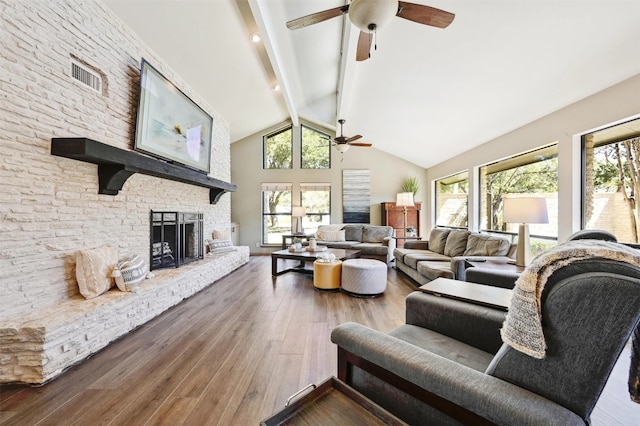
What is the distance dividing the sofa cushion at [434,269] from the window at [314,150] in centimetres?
456

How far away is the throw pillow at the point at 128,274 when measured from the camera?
2643 mm

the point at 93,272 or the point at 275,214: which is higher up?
the point at 275,214

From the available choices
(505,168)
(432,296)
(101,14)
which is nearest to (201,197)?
(101,14)

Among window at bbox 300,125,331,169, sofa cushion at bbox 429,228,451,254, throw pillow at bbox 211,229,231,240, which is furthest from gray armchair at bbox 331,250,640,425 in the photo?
window at bbox 300,125,331,169

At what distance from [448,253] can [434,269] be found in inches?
44.2

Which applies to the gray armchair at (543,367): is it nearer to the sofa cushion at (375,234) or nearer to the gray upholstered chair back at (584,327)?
the gray upholstered chair back at (584,327)

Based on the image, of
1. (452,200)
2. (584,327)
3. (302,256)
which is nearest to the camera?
(584,327)

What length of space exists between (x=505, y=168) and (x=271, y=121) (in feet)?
18.3

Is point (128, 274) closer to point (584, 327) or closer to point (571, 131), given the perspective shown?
point (584, 327)

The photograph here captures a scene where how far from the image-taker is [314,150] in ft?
25.5

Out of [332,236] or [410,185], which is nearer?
[332,236]

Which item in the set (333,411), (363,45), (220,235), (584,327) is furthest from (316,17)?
(220,235)

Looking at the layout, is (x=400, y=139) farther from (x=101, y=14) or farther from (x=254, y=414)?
(x=254, y=414)

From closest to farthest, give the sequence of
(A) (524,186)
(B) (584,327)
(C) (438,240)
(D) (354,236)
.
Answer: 1. (B) (584,327)
2. (A) (524,186)
3. (C) (438,240)
4. (D) (354,236)
